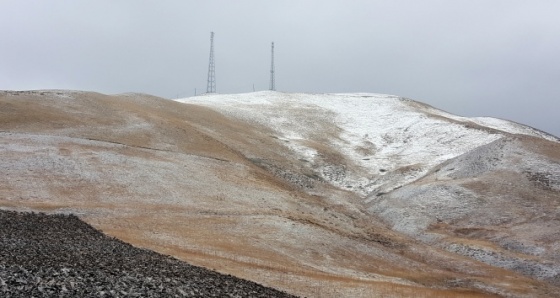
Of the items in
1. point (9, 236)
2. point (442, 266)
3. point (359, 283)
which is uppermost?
point (9, 236)

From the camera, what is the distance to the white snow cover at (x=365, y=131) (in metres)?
75.4

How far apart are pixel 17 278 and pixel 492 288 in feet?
99.3

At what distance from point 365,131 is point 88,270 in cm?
8359

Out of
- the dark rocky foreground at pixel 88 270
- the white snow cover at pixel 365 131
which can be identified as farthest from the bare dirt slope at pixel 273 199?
the dark rocky foreground at pixel 88 270

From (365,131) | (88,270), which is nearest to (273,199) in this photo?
(88,270)

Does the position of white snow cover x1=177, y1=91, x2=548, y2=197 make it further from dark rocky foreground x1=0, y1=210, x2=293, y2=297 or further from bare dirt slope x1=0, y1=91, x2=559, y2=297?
dark rocky foreground x1=0, y1=210, x2=293, y2=297

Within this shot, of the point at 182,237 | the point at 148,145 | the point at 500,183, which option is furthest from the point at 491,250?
the point at 148,145

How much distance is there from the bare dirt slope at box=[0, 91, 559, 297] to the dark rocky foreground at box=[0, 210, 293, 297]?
3245 mm

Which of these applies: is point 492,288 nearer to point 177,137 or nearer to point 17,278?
point 17,278

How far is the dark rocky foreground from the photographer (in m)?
17.9

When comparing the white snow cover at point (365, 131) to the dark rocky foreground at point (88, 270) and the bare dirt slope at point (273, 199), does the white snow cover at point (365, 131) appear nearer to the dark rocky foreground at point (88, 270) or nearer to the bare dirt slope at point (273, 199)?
the bare dirt slope at point (273, 199)

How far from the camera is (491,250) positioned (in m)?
46.6

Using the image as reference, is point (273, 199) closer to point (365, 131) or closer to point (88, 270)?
point (88, 270)

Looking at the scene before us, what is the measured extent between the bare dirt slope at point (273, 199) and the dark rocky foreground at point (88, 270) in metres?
3.24
